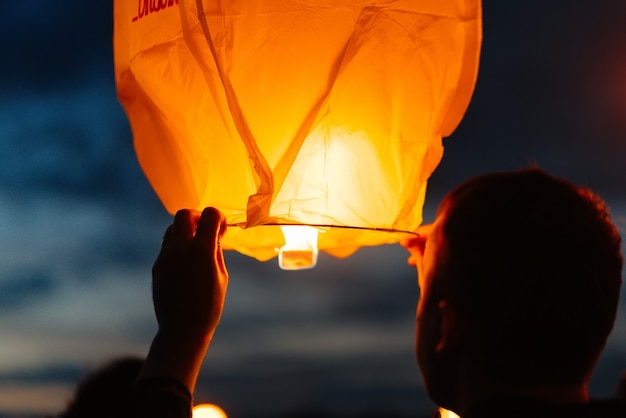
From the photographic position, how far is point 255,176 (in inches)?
55.8

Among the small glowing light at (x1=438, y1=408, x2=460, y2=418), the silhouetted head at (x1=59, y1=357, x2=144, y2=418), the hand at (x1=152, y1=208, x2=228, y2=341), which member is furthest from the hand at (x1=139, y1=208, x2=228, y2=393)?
the silhouetted head at (x1=59, y1=357, x2=144, y2=418)

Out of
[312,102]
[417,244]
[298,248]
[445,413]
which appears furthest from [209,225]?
[445,413]

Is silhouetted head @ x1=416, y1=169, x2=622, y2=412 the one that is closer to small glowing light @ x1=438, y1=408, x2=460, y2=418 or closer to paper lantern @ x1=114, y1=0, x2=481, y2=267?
Answer: paper lantern @ x1=114, y1=0, x2=481, y2=267

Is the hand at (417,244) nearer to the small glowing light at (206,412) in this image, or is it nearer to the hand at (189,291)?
the hand at (189,291)

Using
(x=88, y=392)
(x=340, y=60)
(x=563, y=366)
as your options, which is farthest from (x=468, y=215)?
(x=88, y=392)

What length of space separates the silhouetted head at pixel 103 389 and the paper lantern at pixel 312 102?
1.06 m

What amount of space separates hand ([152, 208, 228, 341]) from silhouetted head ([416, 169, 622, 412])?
15.1 inches

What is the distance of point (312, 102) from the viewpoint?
142 cm

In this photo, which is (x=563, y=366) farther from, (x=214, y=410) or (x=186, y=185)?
(x=214, y=410)

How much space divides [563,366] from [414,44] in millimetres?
649

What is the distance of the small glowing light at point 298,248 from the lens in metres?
1.48

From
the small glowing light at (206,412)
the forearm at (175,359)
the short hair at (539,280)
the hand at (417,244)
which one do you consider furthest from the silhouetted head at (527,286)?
the small glowing light at (206,412)

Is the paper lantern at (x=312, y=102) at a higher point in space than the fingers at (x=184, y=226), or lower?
higher

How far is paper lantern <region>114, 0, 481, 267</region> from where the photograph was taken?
1.43m
